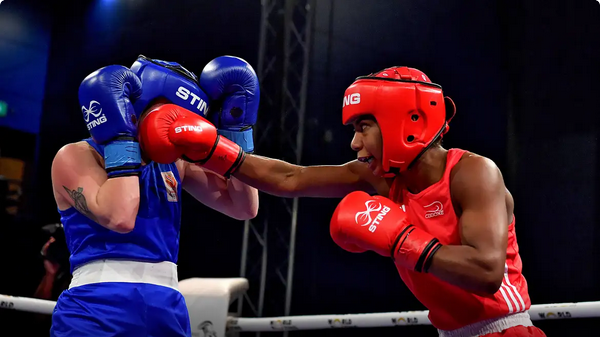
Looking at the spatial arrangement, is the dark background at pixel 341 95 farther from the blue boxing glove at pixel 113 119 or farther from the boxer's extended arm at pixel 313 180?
the blue boxing glove at pixel 113 119

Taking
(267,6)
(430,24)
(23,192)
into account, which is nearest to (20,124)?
(23,192)

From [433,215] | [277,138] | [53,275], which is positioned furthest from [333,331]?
[433,215]

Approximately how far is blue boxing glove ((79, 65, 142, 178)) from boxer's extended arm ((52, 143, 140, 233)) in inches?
1.9

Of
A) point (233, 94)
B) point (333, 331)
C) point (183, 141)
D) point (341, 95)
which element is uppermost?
point (341, 95)

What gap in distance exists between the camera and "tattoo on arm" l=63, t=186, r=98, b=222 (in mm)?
1853

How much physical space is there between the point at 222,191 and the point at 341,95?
247 cm

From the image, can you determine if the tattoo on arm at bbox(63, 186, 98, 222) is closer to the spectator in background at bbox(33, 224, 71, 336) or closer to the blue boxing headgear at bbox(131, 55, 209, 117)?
the blue boxing headgear at bbox(131, 55, 209, 117)

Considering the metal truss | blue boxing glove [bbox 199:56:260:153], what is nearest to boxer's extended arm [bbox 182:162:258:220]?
blue boxing glove [bbox 199:56:260:153]

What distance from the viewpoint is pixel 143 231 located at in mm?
1938

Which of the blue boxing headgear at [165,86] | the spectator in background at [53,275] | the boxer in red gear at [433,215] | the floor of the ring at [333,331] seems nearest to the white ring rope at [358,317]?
the spectator in background at [53,275]

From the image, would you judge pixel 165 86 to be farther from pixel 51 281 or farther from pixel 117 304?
pixel 51 281

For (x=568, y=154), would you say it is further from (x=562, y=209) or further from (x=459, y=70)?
(x=459, y=70)

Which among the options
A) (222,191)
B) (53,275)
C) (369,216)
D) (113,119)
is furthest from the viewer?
(53,275)

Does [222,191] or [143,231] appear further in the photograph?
[222,191]
